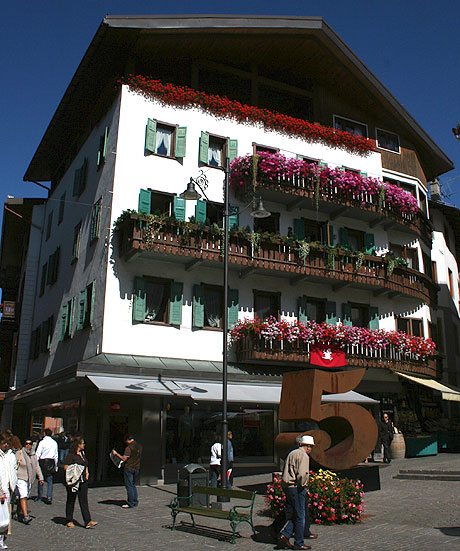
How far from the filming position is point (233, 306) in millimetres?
23469

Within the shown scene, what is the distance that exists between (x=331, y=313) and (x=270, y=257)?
4.11m

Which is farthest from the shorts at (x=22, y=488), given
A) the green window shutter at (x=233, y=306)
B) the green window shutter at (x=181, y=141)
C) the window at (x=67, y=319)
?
the green window shutter at (x=181, y=141)

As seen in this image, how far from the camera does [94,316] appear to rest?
22.2 meters

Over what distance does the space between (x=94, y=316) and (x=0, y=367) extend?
26.4 meters

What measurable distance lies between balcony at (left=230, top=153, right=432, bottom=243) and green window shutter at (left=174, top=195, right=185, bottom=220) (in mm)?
2676

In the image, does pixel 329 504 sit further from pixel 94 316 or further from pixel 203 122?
pixel 203 122

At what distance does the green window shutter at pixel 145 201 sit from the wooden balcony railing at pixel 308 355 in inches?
231

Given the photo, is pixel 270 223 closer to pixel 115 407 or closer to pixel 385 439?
pixel 385 439

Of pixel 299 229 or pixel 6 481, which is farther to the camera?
pixel 299 229

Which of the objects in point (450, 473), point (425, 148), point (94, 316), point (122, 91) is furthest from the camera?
point (425, 148)

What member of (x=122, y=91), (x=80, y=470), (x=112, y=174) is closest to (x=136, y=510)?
(x=80, y=470)

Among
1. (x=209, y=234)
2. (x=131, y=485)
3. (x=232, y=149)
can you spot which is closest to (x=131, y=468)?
(x=131, y=485)

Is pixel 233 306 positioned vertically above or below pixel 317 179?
below

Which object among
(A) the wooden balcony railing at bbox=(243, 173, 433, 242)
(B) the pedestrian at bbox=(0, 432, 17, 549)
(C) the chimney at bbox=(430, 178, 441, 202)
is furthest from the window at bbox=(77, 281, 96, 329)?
(C) the chimney at bbox=(430, 178, 441, 202)
